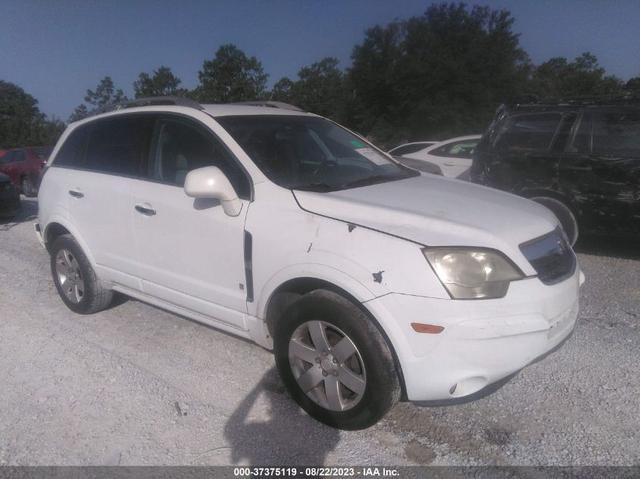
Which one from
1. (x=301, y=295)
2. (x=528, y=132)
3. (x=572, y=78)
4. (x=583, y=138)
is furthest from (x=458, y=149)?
(x=572, y=78)

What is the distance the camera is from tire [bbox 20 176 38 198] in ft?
47.8

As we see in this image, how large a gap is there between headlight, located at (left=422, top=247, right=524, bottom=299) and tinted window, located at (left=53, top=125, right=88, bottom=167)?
3371mm

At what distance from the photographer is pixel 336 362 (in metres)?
2.68

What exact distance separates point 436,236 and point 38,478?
7.62ft

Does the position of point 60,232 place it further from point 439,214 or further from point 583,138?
point 583,138

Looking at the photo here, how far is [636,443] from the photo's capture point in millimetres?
2594

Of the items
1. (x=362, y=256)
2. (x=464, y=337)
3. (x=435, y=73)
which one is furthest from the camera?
(x=435, y=73)

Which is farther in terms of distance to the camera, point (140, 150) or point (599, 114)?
point (599, 114)

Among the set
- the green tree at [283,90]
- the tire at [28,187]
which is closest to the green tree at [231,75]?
the green tree at [283,90]

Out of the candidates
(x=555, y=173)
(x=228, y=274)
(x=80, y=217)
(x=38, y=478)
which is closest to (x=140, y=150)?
(x=80, y=217)

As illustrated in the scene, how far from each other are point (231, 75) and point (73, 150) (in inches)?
1694

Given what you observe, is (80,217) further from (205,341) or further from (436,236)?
(436,236)

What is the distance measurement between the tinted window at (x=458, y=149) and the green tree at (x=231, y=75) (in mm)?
36323

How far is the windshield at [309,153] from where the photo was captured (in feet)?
10.5
